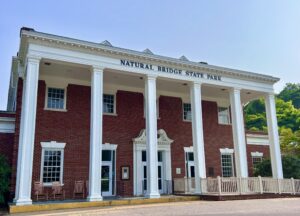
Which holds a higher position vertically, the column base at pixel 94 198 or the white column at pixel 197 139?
the white column at pixel 197 139

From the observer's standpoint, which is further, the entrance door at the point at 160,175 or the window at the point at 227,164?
the window at the point at 227,164

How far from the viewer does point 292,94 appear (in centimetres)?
6756

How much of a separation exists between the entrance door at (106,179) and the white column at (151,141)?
377 centimetres

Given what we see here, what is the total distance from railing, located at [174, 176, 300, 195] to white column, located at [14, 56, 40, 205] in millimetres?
9560

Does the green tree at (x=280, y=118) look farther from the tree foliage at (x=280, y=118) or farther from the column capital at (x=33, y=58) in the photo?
the column capital at (x=33, y=58)

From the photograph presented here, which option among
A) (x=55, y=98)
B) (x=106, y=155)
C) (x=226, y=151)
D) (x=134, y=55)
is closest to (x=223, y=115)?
(x=226, y=151)

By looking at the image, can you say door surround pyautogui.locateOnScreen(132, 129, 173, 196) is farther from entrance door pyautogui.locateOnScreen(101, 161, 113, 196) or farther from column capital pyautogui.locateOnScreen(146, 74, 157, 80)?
column capital pyautogui.locateOnScreen(146, 74, 157, 80)

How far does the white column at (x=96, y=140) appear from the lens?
52.0ft

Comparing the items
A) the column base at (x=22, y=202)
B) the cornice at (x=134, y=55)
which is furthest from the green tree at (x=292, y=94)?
the column base at (x=22, y=202)

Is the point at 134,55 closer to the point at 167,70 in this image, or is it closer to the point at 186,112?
the point at 167,70

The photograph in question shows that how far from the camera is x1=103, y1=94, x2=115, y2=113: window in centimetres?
2159

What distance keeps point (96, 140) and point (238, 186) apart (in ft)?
28.5

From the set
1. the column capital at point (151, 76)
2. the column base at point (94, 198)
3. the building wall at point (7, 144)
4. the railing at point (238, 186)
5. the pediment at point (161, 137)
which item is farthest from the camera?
the pediment at point (161, 137)

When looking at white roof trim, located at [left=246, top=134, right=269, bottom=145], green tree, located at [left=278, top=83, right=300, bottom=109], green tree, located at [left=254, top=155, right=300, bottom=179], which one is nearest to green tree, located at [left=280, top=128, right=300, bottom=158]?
white roof trim, located at [left=246, top=134, right=269, bottom=145]
